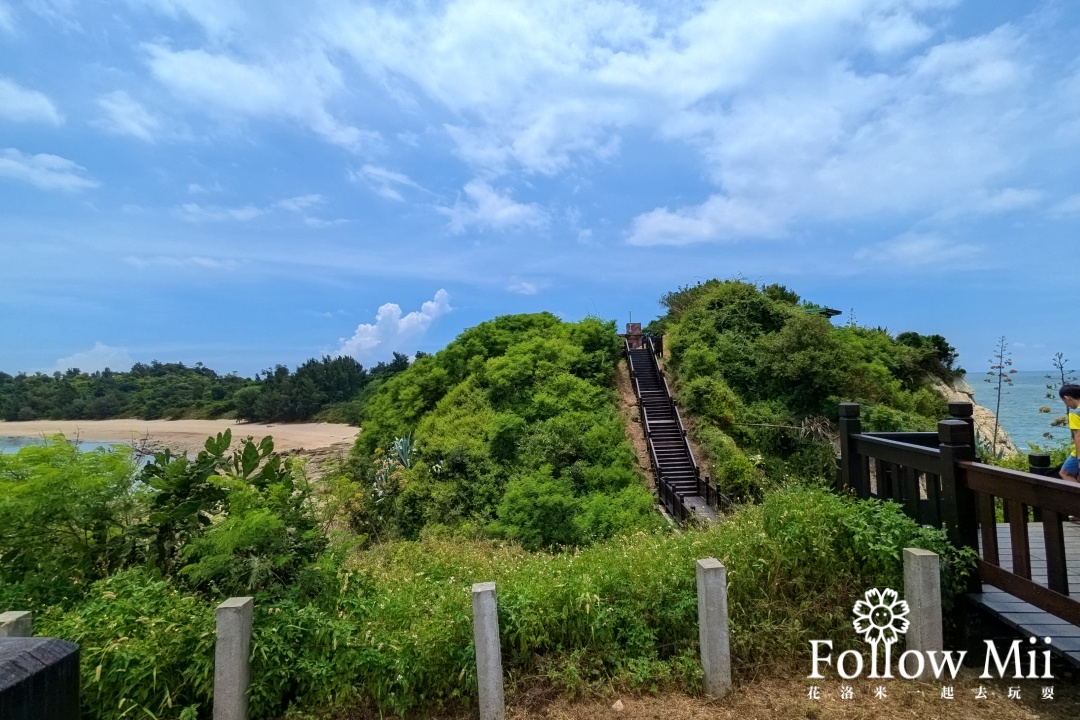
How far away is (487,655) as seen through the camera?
3.01m

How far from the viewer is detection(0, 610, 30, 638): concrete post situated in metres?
2.82

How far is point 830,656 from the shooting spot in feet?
11.5

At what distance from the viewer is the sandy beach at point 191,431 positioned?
143 ft

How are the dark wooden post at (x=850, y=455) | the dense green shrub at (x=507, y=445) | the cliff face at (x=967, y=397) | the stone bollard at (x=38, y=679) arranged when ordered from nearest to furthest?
1. the stone bollard at (x=38, y=679)
2. the dark wooden post at (x=850, y=455)
3. the dense green shrub at (x=507, y=445)
4. the cliff face at (x=967, y=397)

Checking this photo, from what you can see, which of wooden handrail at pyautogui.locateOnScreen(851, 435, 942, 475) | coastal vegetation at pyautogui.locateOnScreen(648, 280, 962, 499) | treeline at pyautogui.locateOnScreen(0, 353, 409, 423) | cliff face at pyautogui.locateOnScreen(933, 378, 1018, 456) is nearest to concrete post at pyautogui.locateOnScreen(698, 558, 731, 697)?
wooden handrail at pyautogui.locateOnScreen(851, 435, 942, 475)

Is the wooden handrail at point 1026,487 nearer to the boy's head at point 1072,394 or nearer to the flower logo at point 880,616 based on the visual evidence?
the flower logo at point 880,616

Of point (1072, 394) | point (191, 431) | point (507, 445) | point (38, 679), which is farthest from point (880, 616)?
point (191, 431)

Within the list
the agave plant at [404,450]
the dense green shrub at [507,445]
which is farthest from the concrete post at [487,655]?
the agave plant at [404,450]

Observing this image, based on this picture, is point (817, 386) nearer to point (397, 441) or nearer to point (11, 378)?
point (397, 441)

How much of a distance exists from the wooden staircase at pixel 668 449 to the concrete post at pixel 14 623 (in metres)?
9.97
